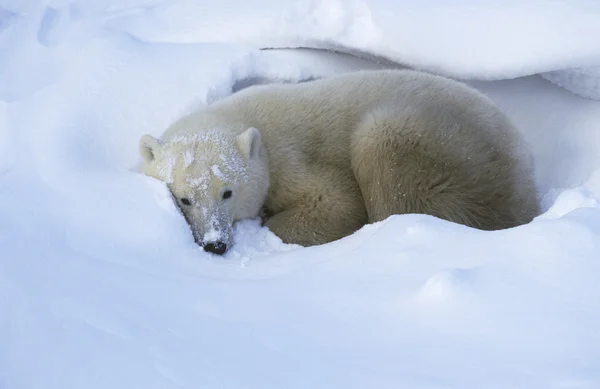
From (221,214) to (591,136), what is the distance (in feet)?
9.56

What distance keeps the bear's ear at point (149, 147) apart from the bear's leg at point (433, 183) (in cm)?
145

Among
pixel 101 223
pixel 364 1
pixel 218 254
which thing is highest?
pixel 364 1

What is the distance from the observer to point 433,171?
4316 mm

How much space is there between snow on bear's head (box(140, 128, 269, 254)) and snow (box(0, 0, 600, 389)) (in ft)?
0.59

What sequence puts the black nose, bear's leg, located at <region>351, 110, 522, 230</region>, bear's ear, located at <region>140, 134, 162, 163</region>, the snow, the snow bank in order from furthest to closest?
the snow bank
bear's ear, located at <region>140, 134, 162, 163</region>
bear's leg, located at <region>351, 110, 522, 230</region>
the black nose
the snow

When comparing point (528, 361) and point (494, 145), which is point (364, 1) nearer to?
point (494, 145)

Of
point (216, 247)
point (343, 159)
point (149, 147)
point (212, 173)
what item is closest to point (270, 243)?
point (216, 247)

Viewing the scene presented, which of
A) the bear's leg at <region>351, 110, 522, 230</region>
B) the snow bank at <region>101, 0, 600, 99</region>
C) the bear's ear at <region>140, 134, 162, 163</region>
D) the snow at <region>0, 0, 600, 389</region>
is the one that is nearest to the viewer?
the snow at <region>0, 0, 600, 389</region>

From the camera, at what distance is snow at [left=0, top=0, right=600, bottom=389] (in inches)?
84.0

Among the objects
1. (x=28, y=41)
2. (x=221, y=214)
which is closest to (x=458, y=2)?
(x=221, y=214)

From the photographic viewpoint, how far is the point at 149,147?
4469 mm

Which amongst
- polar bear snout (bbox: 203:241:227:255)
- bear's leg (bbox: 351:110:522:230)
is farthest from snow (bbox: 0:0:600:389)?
bear's leg (bbox: 351:110:522:230)

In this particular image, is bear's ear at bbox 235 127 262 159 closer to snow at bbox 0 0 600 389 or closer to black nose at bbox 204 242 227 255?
snow at bbox 0 0 600 389

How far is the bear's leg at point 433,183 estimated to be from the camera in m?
4.24
